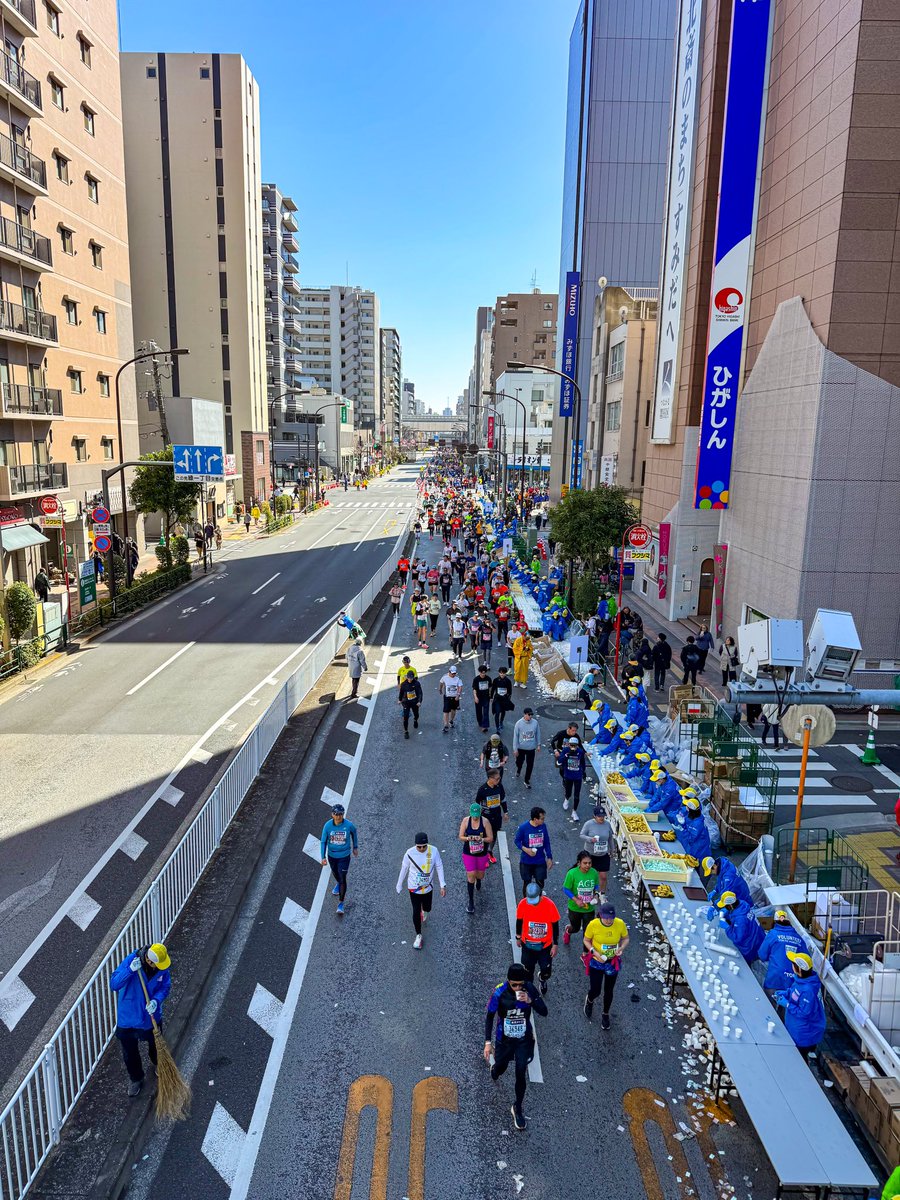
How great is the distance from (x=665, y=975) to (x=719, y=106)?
84.7 ft

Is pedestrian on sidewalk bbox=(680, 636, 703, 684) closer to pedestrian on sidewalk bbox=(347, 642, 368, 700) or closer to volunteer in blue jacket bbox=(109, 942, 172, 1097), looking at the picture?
pedestrian on sidewalk bbox=(347, 642, 368, 700)

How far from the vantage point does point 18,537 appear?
28328 millimetres

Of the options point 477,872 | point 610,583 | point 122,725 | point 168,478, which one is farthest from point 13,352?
point 477,872

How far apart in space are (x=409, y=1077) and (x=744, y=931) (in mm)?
3865

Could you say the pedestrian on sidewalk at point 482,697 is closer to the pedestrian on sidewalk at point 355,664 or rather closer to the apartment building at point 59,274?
the pedestrian on sidewalk at point 355,664

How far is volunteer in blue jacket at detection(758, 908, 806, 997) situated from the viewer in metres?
7.86

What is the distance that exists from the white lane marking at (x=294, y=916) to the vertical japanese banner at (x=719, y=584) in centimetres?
1773

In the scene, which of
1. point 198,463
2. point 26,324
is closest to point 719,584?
point 198,463

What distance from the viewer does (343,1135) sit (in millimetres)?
6812

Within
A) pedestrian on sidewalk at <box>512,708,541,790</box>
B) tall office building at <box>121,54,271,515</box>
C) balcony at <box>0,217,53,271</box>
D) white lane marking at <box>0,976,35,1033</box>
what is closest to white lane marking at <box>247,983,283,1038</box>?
white lane marking at <box>0,976,35,1033</box>

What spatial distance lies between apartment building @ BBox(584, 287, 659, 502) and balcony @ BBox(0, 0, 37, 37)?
2727cm

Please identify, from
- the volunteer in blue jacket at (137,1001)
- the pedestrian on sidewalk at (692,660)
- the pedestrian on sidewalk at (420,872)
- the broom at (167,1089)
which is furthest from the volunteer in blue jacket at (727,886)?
the pedestrian on sidewalk at (692,660)

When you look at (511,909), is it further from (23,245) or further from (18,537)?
(23,245)

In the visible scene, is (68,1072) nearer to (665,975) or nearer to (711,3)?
(665,975)
